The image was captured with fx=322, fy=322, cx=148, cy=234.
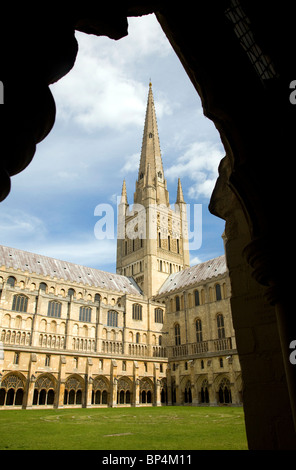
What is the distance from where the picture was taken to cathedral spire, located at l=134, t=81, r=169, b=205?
60.3m

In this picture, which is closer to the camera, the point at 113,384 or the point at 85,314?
the point at 113,384

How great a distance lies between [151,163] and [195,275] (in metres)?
26.1

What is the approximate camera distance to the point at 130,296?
4397 centimetres

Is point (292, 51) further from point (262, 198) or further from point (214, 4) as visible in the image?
point (262, 198)

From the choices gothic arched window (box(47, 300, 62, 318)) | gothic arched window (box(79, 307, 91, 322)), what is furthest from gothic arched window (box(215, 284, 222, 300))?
gothic arched window (box(47, 300, 62, 318))

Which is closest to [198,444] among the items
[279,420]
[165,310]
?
[279,420]

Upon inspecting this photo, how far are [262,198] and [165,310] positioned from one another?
1728 inches

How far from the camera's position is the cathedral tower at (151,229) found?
52.9 m

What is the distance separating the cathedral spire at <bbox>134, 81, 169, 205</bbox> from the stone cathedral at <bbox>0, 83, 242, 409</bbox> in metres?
12.1

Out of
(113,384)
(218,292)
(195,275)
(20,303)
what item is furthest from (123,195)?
(113,384)

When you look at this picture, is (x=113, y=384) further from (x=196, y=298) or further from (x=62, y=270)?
(x=62, y=270)

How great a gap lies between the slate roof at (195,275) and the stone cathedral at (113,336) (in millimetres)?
210

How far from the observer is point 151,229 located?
5472cm

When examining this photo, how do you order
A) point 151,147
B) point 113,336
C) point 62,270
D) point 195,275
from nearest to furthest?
point 113,336
point 62,270
point 195,275
point 151,147
